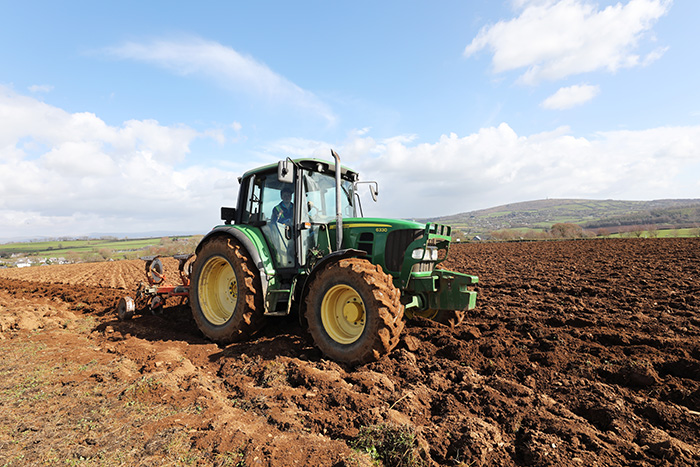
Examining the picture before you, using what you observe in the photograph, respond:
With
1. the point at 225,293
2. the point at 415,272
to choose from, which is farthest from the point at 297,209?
the point at 225,293

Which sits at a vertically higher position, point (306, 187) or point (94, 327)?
point (306, 187)

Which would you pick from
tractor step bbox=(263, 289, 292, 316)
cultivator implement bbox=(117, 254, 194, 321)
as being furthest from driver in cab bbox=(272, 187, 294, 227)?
cultivator implement bbox=(117, 254, 194, 321)

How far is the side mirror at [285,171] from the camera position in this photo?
455 centimetres

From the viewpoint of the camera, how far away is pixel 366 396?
318 cm

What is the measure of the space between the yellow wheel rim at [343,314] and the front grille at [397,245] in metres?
0.69

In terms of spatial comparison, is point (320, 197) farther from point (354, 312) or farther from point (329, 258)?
point (354, 312)

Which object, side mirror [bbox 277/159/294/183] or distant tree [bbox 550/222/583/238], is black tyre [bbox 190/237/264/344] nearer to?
side mirror [bbox 277/159/294/183]

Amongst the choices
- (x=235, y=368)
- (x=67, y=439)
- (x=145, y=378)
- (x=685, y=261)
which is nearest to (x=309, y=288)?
(x=235, y=368)

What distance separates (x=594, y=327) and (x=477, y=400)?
11.1 feet

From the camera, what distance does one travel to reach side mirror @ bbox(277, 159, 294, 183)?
4.55 m

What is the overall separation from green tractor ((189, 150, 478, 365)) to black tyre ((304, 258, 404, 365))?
12 millimetres

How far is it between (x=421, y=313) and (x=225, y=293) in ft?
10.3

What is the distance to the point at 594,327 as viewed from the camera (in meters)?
5.44

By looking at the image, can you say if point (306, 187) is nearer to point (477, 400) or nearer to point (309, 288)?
point (309, 288)
